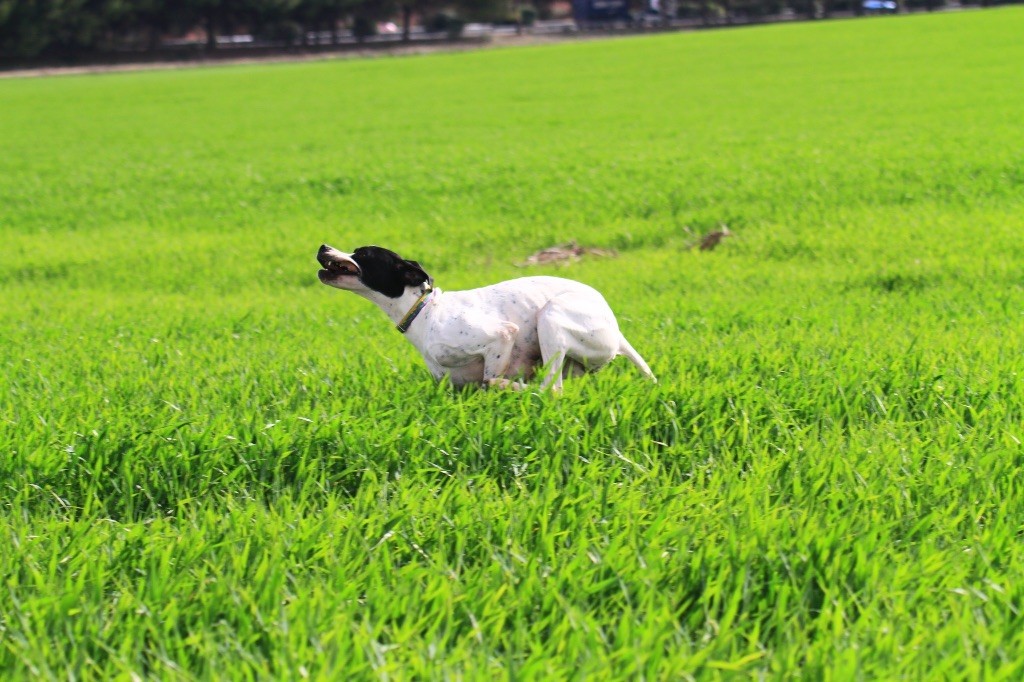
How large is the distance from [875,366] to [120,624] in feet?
13.1

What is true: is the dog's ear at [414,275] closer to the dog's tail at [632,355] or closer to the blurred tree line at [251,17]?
the dog's tail at [632,355]

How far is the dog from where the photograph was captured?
5113 mm

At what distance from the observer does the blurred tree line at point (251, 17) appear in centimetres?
8006

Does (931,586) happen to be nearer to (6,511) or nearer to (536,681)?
(536,681)

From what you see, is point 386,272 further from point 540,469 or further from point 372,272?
point 540,469

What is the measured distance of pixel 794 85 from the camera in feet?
112

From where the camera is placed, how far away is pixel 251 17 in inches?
3661

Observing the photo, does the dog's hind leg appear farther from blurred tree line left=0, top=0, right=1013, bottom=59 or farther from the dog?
blurred tree line left=0, top=0, right=1013, bottom=59

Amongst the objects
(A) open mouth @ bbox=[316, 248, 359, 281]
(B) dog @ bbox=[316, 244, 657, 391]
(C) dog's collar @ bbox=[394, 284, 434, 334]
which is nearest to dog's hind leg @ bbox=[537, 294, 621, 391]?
(B) dog @ bbox=[316, 244, 657, 391]

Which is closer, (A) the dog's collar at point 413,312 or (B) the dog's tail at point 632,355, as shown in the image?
(A) the dog's collar at point 413,312

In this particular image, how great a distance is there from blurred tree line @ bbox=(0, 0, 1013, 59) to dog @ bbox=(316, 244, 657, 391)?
8337 centimetres

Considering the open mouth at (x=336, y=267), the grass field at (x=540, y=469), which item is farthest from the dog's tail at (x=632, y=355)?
the open mouth at (x=336, y=267)

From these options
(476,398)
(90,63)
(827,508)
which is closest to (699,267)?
(476,398)

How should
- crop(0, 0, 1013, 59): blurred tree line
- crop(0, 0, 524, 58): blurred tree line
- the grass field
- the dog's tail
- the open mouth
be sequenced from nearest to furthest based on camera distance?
the grass field < the open mouth < the dog's tail < crop(0, 0, 524, 58): blurred tree line < crop(0, 0, 1013, 59): blurred tree line
